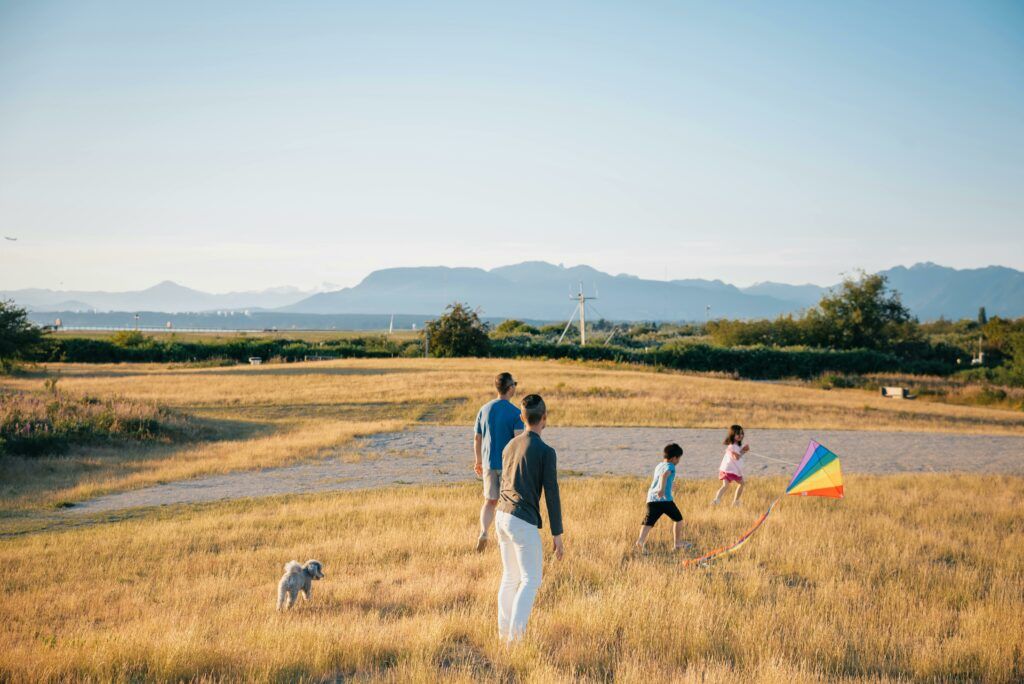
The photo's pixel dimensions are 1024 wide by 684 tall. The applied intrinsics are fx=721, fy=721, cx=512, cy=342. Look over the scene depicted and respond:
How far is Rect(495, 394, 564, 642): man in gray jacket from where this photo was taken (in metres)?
6.50

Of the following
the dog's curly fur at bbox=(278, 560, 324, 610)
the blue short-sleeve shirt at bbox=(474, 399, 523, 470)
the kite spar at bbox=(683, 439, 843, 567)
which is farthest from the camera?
the kite spar at bbox=(683, 439, 843, 567)

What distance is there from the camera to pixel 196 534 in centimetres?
1195

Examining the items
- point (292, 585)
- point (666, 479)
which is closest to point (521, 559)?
point (292, 585)

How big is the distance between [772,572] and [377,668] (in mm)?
6093

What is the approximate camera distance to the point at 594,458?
22.0 meters

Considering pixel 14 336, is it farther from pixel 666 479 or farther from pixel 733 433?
pixel 666 479

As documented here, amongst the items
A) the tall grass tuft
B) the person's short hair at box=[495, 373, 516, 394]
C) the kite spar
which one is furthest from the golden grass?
the tall grass tuft

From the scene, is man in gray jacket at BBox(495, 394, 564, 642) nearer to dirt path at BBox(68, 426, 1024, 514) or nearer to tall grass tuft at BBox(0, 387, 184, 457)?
dirt path at BBox(68, 426, 1024, 514)

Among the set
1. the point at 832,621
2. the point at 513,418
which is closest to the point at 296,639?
the point at 513,418

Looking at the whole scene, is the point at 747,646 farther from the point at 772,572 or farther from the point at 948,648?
the point at 772,572

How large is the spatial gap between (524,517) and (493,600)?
252 centimetres

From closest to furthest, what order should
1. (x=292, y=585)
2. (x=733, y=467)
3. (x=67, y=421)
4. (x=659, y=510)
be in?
(x=292, y=585) < (x=659, y=510) < (x=733, y=467) < (x=67, y=421)

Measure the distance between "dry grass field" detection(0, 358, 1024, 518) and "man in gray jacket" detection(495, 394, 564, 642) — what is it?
40.6ft

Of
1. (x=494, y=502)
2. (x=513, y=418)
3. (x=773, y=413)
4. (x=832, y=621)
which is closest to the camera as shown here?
(x=832, y=621)
